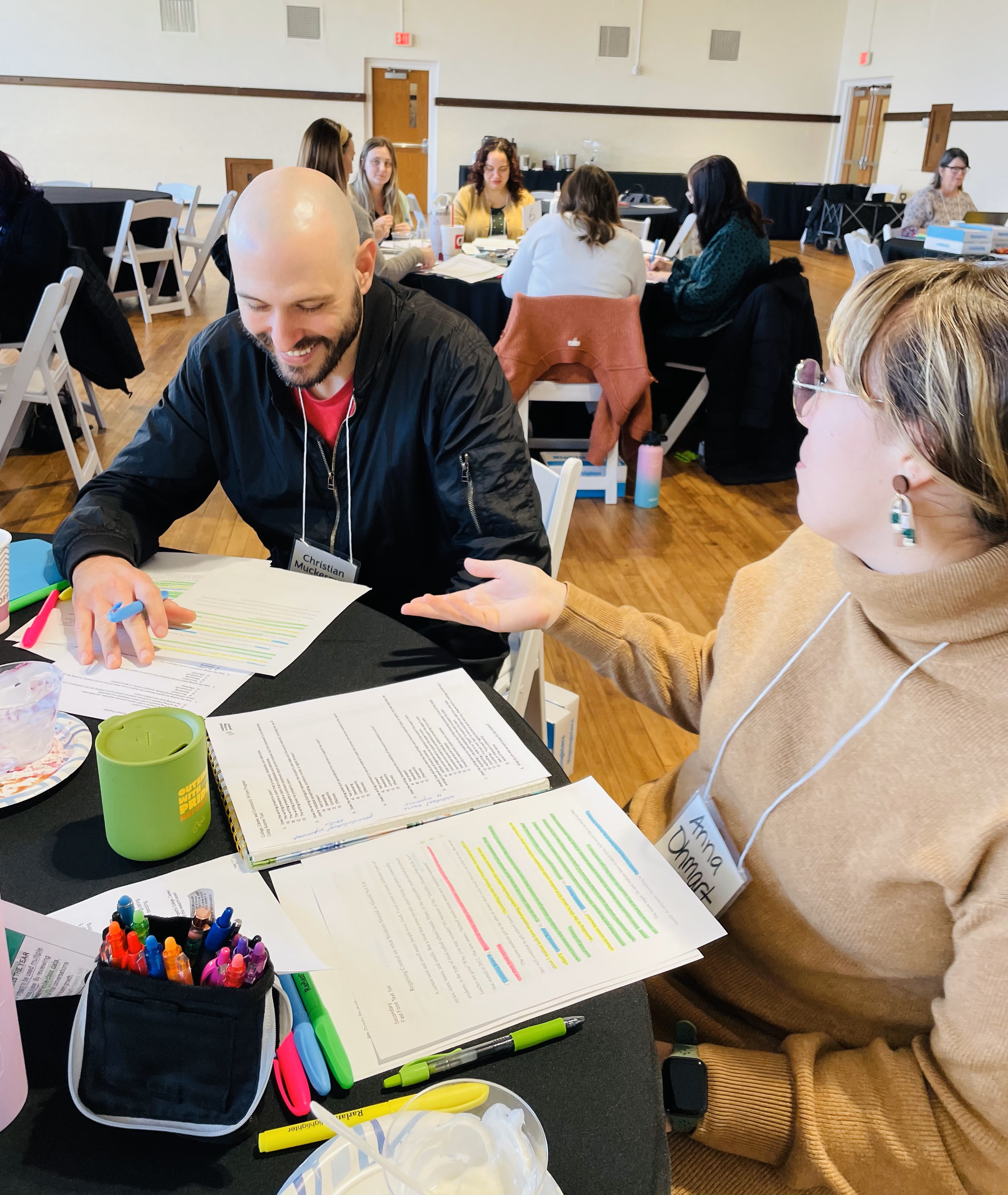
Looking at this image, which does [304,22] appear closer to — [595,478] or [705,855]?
[595,478]

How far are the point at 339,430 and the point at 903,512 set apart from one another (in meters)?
1.07

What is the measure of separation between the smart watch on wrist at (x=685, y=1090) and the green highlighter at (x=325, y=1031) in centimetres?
34

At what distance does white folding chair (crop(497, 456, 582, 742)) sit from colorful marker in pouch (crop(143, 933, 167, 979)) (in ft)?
2.98

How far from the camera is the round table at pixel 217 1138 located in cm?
59

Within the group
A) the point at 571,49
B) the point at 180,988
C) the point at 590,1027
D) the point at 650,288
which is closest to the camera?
the point at 180,988

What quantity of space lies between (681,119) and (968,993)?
14.1m

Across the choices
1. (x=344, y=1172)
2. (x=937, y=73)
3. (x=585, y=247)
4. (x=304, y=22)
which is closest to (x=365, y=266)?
(x=344, y=1172)

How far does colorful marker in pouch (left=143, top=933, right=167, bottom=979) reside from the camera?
0.59m

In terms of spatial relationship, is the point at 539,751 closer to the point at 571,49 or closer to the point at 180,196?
the point at 180,196

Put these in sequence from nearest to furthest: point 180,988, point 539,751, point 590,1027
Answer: point 180,988 → point 590,1027 → point 539,751

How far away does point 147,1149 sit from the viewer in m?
0.60

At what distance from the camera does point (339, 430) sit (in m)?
1.64

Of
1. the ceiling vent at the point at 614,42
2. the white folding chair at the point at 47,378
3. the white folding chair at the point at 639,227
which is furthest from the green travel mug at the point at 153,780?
the ceiling vent at the point at 614,42

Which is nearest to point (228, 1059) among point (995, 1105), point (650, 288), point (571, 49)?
point (995, 1105)
